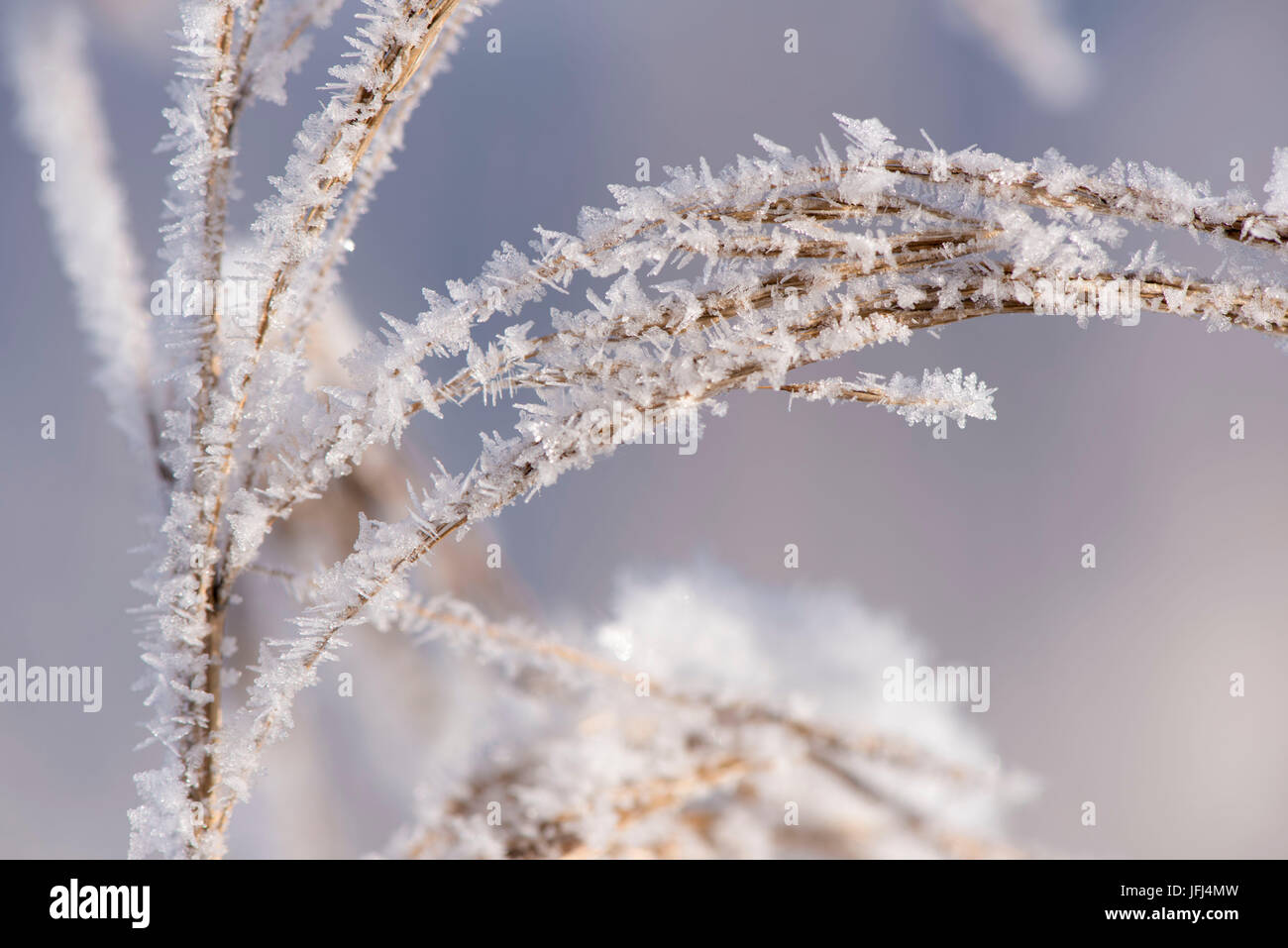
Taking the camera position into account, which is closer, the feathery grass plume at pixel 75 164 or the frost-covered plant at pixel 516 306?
the frost-covered plant at pixel 516 306

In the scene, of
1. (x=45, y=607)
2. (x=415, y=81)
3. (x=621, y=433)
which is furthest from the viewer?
(x=45, y=607)

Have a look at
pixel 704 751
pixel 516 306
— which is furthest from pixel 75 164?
pixel 704 751

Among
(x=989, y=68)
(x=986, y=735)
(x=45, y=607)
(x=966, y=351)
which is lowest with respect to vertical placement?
(x=986, y=735)

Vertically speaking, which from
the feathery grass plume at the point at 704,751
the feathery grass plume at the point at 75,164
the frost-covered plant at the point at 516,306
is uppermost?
the feathery grass plume at the point at 75,164

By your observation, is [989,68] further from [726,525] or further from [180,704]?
[180,704]

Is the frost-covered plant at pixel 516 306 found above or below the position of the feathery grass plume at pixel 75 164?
below

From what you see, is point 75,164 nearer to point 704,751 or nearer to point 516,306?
point 516,306

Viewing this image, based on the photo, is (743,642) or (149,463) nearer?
(149,463)

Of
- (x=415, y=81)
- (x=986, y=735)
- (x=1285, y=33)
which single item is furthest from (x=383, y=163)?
(x=1285, y=33)
